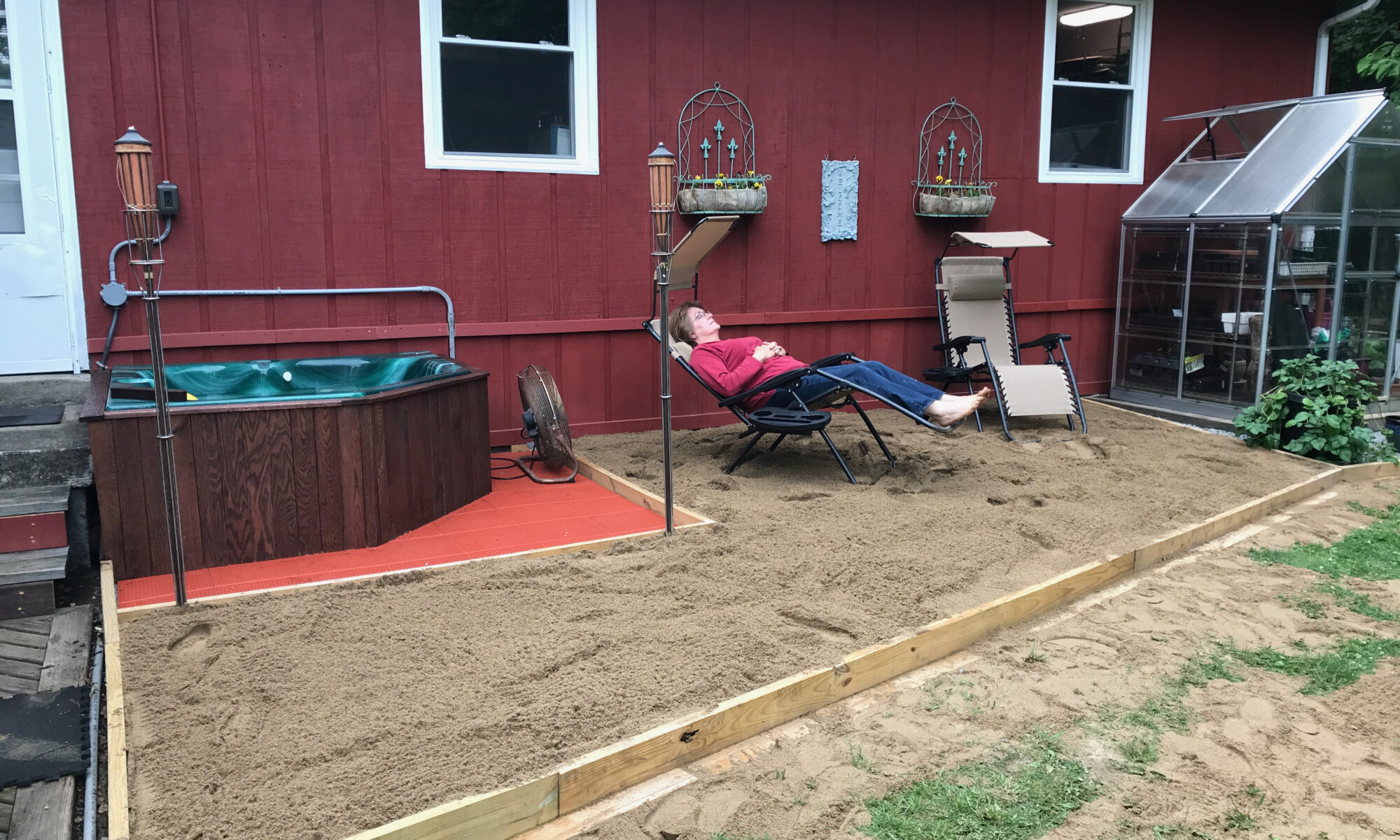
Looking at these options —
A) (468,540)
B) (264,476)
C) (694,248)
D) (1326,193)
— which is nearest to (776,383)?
(694,248)

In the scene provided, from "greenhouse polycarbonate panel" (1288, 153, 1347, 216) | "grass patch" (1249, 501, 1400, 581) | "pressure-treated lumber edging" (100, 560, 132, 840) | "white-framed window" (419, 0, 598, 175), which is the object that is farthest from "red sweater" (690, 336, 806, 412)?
"greenhouse polycarbonate panel" (1288, 153, 1347, 216)

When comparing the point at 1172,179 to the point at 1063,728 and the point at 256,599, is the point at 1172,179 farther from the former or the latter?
the point at 256,599

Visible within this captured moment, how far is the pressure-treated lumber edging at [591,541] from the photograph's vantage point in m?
3.21

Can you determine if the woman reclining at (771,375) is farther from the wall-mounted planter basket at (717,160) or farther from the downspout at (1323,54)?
the downspout at (1323,54)

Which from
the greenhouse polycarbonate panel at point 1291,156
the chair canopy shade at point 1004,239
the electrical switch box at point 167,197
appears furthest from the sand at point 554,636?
the electrical switch box at point 167,197

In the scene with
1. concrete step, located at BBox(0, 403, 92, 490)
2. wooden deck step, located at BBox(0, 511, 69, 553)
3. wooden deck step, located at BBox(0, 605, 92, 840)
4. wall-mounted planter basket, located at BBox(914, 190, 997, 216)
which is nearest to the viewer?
wooden deck step, located at BBox(0, 605, 92, 840)

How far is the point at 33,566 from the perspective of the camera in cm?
332

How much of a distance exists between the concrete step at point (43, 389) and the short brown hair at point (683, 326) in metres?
2.88

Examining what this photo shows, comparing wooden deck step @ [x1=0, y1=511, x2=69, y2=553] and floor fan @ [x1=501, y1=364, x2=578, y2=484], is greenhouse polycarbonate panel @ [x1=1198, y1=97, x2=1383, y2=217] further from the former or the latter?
wooden deck step @ [x1=0, y1=511, x2=69, y2=553]

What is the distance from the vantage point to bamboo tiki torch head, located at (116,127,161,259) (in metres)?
3.01

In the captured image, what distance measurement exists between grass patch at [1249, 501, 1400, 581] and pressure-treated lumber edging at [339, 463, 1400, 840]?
2.11 ft

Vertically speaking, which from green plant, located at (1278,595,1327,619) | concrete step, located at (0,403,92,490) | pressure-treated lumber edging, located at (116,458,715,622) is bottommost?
green plant, located at (1278,595,1327,619)

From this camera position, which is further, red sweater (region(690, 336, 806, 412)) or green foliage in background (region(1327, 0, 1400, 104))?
green foliage in background (region(1327, 0, 1400, 104))

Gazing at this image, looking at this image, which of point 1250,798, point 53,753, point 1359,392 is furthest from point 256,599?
point 1359,392
